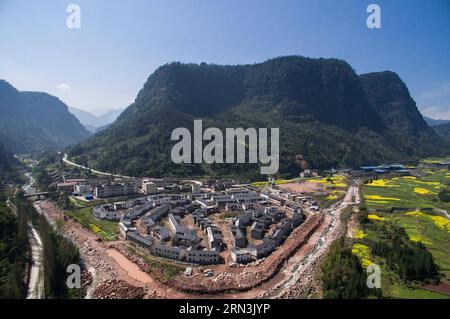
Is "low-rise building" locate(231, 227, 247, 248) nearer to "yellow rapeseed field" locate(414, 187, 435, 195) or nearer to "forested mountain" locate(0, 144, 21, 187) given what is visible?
"yellow rapeseed field" locate(414, 187, 435, 195)

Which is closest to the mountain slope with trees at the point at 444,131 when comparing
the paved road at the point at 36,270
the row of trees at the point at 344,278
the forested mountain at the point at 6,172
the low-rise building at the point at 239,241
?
the low-rise building at the point at 239,241

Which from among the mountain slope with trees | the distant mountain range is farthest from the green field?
the mountain slope with trees

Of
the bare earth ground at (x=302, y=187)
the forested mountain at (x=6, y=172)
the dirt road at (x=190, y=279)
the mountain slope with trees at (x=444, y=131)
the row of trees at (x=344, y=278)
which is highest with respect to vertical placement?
the mountain slope with trees at (x=444, y=131)

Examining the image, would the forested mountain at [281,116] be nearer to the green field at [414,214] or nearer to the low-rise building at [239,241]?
the green field at [414,214]

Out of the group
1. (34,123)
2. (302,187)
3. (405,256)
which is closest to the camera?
(405,256)

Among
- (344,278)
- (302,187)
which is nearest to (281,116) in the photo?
(302,187)

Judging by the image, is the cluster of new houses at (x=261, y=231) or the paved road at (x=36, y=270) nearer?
the paved road at (x=36, y=270)

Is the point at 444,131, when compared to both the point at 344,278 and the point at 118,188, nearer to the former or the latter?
the point at 118,188
